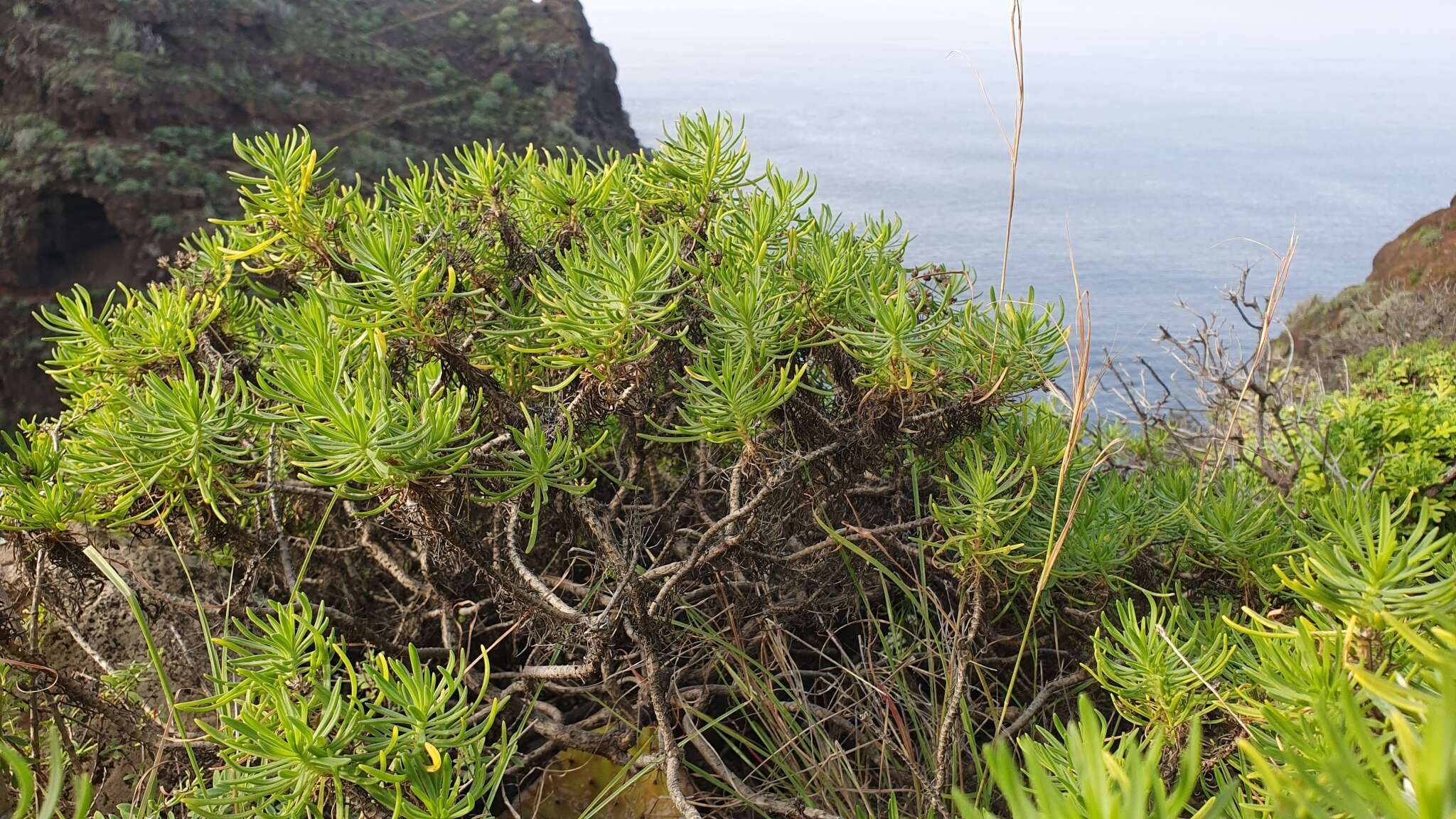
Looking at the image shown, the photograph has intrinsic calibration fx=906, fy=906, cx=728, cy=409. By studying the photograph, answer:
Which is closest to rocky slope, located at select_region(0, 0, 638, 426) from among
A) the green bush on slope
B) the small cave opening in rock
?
the small cave opening in rock

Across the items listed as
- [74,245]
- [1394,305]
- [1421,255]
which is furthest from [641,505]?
[1421,255]

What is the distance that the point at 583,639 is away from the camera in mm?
961

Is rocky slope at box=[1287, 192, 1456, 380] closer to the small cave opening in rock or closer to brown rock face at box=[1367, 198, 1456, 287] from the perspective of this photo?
brown rock face at box=[1367, 198, 1456, 287]

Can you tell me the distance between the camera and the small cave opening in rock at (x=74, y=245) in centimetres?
779

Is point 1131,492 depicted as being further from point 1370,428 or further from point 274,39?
point 274,39

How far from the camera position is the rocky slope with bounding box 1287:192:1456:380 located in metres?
6.49

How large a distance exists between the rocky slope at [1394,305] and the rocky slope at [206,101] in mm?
7862

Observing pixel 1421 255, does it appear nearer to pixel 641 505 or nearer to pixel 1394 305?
pixel 1394 305

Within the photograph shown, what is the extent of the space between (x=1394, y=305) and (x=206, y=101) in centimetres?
1129

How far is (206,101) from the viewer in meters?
9.21

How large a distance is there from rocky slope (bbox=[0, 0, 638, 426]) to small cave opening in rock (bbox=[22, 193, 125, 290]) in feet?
0.04

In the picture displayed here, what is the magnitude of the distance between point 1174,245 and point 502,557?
25.7ft

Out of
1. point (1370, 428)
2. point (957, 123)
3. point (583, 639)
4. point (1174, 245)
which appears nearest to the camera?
point (583, 639)

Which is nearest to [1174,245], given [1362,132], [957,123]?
[957,123]
